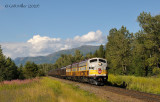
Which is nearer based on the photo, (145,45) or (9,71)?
(145,45)

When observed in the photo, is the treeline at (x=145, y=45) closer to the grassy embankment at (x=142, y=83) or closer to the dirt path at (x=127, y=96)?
the grassy embankment at (x=142, y=83)

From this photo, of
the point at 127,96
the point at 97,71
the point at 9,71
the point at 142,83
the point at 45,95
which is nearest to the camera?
the point at 45,95

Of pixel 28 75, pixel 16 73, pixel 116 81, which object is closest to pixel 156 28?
pixel 116 81

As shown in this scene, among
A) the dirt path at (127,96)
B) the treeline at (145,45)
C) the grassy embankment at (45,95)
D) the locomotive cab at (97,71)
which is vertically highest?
the treeline at (145,45)

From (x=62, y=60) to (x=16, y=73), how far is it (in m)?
78.1

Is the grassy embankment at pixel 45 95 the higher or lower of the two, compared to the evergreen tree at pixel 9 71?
lower

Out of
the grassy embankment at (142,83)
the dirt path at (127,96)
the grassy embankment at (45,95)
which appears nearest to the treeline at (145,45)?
the grassy embankment at (142,83)

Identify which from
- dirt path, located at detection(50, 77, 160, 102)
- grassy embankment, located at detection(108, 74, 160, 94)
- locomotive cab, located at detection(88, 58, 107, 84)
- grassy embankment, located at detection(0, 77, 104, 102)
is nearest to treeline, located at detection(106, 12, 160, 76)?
grassy embankment, located at detection(108, 74, 160, 94)

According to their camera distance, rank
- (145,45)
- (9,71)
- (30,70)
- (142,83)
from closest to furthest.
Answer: (142,83), (145,45), (30,70), (9,71)

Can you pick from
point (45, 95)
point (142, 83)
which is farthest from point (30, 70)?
point (45, 95)

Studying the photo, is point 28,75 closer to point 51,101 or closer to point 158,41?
point 158,41

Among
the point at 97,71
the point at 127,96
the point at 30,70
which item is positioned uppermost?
the point at 30,70

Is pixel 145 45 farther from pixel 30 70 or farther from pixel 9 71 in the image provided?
pixel 9 71

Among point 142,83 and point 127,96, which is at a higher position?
point 142,83
